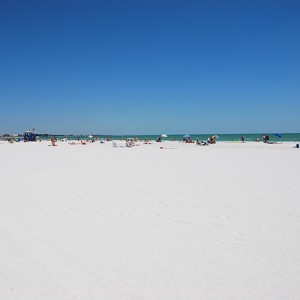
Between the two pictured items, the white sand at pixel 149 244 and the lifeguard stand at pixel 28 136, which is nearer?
the white sand at pixel 149 244

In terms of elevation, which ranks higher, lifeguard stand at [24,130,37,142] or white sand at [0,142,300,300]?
lifeguard stand at [24,130,37,142]

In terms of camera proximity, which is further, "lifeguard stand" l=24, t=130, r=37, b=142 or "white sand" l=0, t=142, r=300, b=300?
"lifeguard stand" l=24, t=130, r=37, b=142

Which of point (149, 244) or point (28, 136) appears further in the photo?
point (28, 136)

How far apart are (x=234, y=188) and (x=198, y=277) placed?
5.43 metres

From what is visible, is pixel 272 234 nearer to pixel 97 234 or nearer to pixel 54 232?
pixel 97 234

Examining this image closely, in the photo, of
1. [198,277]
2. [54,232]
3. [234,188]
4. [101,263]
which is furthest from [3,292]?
[234,188]

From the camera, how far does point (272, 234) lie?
453cm

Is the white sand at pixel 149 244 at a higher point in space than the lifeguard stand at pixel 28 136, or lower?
lower

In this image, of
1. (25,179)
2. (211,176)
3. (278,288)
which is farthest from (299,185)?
(25,179)

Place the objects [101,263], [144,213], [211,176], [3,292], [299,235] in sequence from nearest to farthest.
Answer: [3,292]
[101,263]
[299,235]
[144,213]
[211,176]

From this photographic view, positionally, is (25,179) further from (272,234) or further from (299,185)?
(299,185)

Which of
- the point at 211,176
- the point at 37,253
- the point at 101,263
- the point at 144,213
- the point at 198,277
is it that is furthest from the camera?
the point at 211,176

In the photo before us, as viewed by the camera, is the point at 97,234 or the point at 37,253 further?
the point at 97,234

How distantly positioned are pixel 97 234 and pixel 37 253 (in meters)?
1.03
